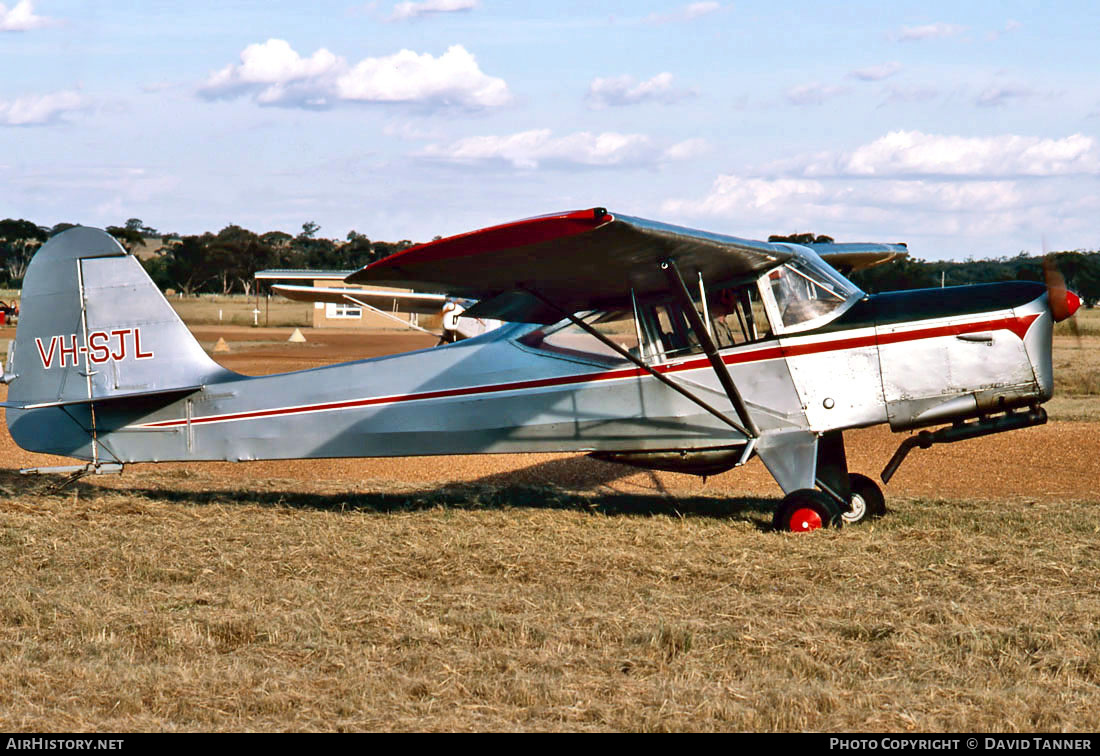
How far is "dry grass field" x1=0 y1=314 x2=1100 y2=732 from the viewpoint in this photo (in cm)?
442

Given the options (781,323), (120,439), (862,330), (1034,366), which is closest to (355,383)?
(120,439)

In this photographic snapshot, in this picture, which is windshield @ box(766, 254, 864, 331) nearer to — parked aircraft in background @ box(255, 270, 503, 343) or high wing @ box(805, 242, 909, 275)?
high wing @ box(805, 242, 909, 275)

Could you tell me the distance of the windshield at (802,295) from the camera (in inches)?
332

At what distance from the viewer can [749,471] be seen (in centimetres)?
1290

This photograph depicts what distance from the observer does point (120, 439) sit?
9.72 meters

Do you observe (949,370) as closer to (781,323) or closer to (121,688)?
(781,323)

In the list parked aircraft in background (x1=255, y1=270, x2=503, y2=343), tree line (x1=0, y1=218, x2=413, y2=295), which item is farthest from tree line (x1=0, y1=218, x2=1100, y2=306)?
parked aircraft in background (x1=255, y1=270, x2=503, y2=343)

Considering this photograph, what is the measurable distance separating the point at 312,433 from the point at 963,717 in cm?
631

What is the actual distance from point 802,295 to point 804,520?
1691 millimetres

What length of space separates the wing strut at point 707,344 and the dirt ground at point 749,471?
2.68 metres

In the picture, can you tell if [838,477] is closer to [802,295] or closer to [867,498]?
[867,498]

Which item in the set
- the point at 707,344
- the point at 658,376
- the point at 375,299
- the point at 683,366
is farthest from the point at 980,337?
the point at 375,299

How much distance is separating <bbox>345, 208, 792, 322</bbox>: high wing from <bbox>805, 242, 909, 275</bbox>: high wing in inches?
113

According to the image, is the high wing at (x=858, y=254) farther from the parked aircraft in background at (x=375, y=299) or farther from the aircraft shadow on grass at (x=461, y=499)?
the parked aircraft in background at (x=375, y=299)
